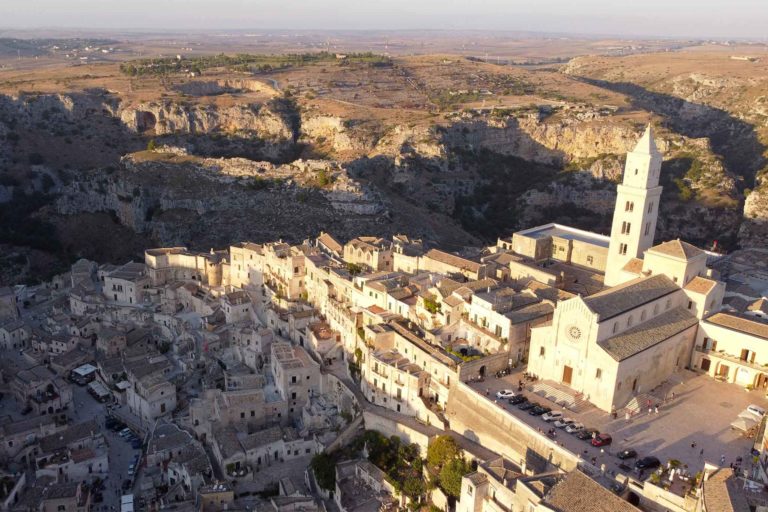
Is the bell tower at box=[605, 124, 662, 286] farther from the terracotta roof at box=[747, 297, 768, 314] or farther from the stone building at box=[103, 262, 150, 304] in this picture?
the stone building at box=[103, 262, 150, 304]

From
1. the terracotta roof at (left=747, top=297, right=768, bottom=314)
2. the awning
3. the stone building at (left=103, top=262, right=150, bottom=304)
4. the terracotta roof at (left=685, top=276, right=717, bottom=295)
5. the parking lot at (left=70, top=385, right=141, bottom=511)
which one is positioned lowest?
the parking lot at (left=70, top=385, right=141, bottom=511)

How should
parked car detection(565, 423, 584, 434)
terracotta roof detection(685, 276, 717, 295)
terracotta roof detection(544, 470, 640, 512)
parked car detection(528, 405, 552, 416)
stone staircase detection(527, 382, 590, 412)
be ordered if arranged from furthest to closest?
terracotta roof detection(685, 276, 717, 295), stone staircase detection(527, 382, 590, 412), parked car detection(528, 405, 552, 416), parked car detection(565, 423, 584, 434), terracotta roof detection(544, 470, 640, 512)

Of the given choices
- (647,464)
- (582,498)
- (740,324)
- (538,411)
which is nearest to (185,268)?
(538,411)

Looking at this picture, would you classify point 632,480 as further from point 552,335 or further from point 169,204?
point 169,204

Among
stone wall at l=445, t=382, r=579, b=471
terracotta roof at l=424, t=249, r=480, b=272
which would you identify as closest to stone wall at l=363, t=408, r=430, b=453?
stone wall at l=445, t=382, r=579, b=471

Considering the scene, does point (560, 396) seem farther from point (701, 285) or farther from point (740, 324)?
point (740, 324)

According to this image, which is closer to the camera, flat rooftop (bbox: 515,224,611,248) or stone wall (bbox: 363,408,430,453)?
stone wall (bbox: 363,408,430,453)
